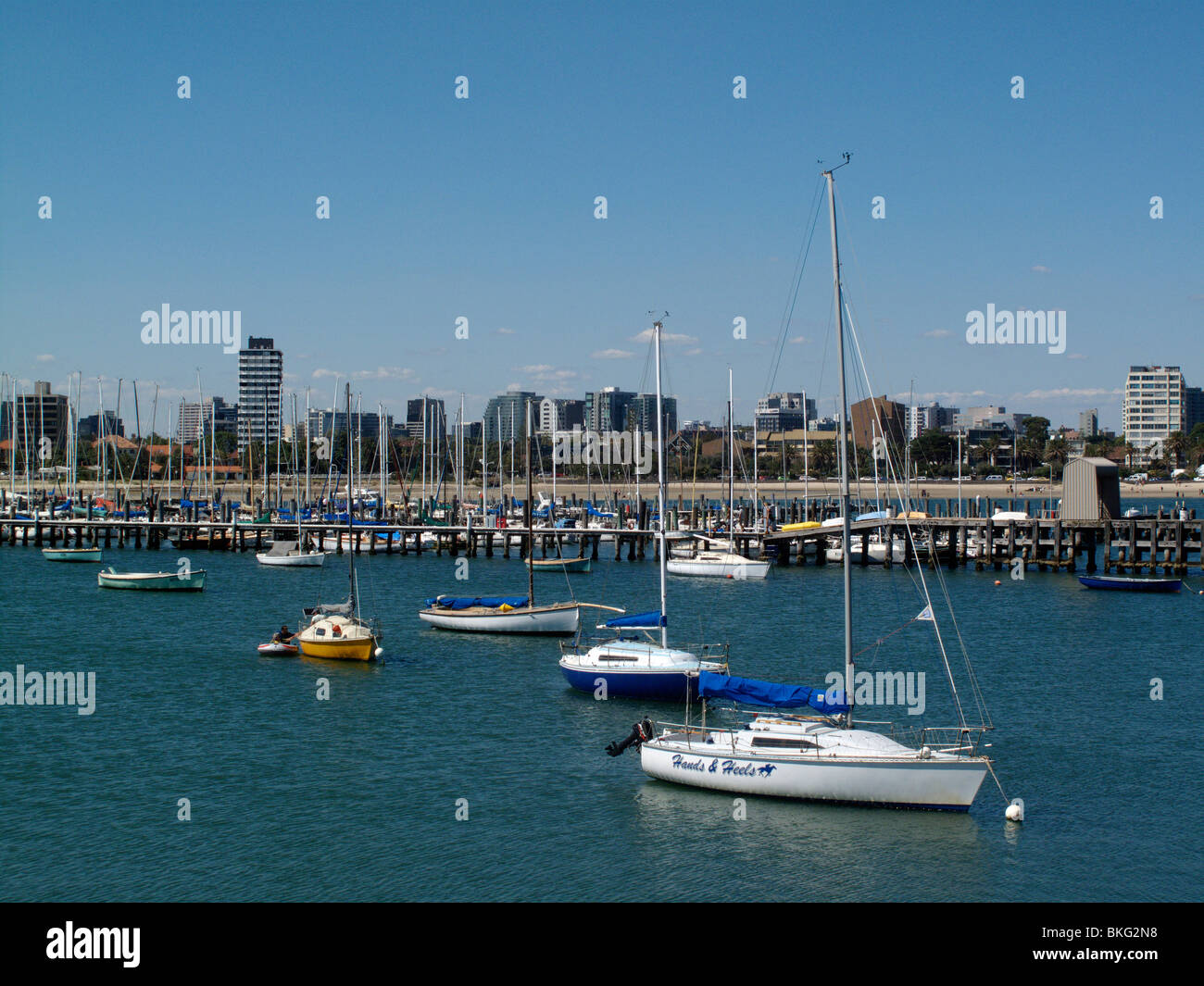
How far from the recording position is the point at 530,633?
168ft

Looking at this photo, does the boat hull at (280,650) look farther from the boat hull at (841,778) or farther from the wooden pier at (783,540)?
the wooden pier at (783,540)

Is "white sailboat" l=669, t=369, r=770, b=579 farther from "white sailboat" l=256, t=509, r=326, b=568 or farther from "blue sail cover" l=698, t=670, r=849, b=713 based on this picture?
"blue sail cover" l=698, t=670, r=849, b=713

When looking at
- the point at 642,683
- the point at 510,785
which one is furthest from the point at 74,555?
the point at 510,785

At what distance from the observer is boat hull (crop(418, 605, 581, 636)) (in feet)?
166

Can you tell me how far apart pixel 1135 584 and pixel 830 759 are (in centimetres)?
4885

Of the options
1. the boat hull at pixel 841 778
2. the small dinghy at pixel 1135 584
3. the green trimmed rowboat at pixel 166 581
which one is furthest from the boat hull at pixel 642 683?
→ the small dinghy at pixel 1135 584

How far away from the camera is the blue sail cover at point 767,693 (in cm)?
2856

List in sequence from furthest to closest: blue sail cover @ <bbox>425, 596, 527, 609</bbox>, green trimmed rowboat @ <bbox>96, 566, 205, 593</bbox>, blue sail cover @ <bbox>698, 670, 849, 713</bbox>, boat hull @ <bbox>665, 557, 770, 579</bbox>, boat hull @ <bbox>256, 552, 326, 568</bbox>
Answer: boat hull @ <bbox>256, 552, 326, 568</bbox> → boat hull @ <bbox>665, 557, 770, 579</bbox> → green trimmed rowboat @ <bbox>96, 566, 205, 593</bbox> → blue sail cover @ <bbox>425, 596, 527, 609</bbox> → blue sail cover @ <bbox>698, 670, 849, 713</bbox>

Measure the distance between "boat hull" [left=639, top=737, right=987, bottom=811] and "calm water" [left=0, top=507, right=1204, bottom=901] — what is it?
1.18 ft

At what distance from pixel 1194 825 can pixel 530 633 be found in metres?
30.4

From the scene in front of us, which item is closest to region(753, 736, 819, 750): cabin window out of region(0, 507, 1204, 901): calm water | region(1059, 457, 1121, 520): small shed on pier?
region(0, 507, 1204, 901): calm water

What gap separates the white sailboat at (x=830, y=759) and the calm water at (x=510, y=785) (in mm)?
466

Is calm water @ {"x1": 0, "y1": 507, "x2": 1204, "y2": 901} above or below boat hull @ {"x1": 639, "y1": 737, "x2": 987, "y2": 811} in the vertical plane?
below

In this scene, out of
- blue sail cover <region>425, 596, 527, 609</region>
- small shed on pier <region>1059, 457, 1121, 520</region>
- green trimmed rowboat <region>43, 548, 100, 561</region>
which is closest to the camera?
Result: blue sail cover <region>425, 596, 527, 609</region>
